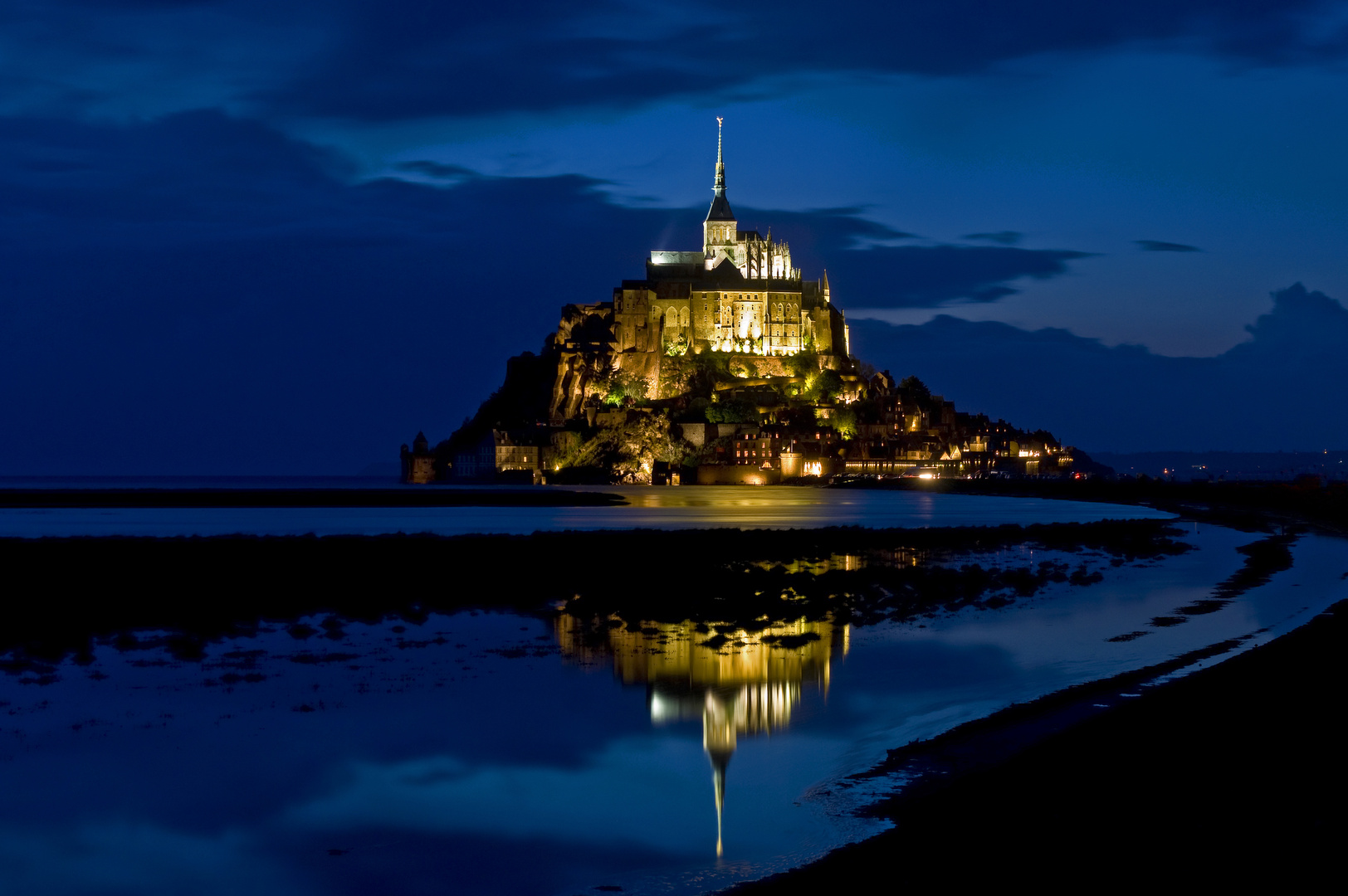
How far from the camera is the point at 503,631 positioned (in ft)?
68.7

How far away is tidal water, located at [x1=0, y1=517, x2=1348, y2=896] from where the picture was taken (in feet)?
30.6

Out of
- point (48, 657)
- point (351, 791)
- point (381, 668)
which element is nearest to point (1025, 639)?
point (381, 668)

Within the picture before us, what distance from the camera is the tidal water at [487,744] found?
30.6 ft

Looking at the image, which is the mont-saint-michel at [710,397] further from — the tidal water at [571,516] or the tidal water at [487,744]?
the tidal water at [487,744]

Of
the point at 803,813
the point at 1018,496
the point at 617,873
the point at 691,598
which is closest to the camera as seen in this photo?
the point at 617,873

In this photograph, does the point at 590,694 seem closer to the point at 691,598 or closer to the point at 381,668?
the point at 381,668

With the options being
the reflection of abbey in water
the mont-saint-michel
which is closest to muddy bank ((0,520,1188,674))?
the reflection of abbey in water

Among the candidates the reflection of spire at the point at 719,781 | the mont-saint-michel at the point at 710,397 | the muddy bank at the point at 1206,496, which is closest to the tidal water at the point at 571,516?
the muddy bank at the point at 1206,496

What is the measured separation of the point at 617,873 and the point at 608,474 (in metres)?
112

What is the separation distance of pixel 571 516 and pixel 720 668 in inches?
2005

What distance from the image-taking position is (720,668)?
56.5ft

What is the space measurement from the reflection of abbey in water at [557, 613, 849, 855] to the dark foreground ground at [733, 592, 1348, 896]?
206cm

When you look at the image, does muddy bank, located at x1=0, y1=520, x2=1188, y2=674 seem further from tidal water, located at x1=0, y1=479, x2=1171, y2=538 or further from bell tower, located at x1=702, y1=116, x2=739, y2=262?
bell tower, located at x1=702, y1=116, x2=739, y2=262

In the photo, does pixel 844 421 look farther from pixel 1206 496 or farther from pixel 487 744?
pixel 487 744
